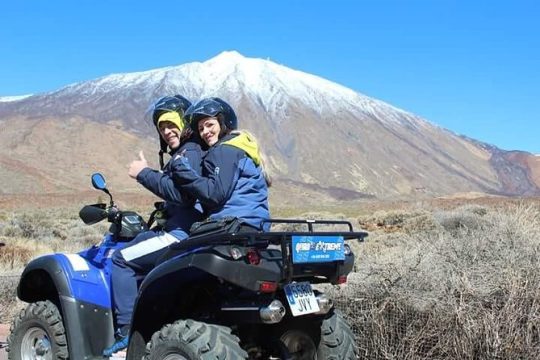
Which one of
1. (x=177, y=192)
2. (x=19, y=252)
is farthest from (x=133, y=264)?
(x=19, y=252)

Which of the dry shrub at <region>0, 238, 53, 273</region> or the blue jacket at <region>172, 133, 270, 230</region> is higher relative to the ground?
the blue jacket at <region>172, 133, 270, 230</region>

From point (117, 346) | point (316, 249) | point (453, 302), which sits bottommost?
point (117, 346)

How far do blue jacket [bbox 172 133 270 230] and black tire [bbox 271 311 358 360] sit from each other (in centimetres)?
75

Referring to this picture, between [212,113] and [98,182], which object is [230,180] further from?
[98,182]

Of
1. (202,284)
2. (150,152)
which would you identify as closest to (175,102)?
(202,284)

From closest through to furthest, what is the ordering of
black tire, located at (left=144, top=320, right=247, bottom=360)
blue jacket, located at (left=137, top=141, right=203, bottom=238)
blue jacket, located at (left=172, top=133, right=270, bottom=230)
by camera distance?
black tire, located at (left=144, top=320, right=247, bottom=360), blue jacket, located at (left=172, top=133, right=270, bottom=230), blue jacket, located at (left=137, top=141, right=203, bottom=238)

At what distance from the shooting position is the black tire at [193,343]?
422 centimetres

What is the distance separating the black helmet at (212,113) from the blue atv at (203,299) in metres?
0.80

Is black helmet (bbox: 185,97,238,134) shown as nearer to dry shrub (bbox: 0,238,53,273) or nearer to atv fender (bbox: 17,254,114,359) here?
atv fender (bbox: 17,254,114,359)

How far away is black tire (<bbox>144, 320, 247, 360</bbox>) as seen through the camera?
4219 mm

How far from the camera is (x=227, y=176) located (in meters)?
4.69

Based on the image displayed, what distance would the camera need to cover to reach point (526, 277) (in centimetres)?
593

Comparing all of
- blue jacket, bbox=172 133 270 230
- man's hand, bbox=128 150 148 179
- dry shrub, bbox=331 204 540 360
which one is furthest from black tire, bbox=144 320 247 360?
dry shrub, bbox=331 204 540 360

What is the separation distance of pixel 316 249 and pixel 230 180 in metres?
0.71
